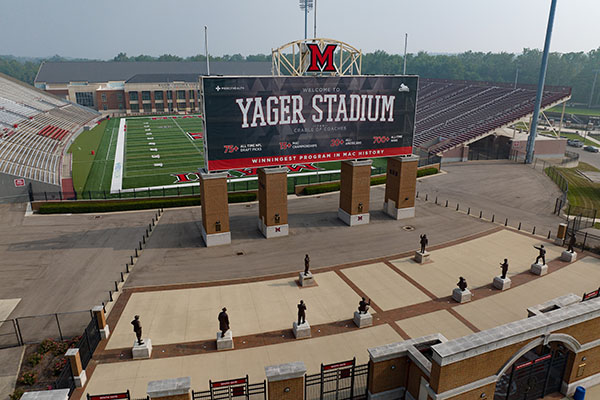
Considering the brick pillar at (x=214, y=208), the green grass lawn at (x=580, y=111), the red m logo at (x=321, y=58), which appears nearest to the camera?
the brick pillar at (x=214, y=208)

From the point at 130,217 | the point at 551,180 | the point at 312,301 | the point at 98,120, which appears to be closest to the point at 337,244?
the point at 312,301

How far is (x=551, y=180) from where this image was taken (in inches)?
1832

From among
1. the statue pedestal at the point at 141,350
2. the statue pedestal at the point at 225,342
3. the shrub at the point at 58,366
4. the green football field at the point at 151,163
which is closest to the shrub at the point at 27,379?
the shrub at the point at 58,366

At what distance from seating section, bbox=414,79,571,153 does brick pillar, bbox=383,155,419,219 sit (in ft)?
80.4

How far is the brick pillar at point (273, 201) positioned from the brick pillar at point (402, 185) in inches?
388

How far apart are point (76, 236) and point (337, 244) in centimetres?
1986

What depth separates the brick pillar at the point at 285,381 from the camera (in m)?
12.8

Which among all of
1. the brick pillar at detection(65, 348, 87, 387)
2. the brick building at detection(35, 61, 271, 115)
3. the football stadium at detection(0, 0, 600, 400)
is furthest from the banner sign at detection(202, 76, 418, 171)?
the brick building at detection(35, 61, 271, 115)

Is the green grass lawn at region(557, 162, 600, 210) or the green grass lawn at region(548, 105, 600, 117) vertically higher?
the green grass lawn at region(548, 105, 600, 117)

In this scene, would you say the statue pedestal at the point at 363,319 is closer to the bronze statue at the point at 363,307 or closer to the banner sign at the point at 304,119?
the bronze statue at the point at 363,307

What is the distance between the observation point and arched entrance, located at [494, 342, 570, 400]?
14305mm

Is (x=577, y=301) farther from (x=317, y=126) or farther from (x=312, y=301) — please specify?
(x=317, y=126)

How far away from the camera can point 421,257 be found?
1013 inches

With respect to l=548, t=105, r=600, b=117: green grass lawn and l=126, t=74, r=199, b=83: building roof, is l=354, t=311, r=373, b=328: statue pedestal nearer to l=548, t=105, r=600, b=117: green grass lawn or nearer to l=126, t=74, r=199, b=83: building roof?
l=126, t=74, r=199, b=83: building roof
